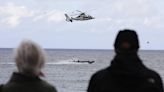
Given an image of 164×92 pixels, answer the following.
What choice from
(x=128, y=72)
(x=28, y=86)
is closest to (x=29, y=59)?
(x=28, y=86)

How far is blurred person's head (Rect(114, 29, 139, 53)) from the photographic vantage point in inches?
236

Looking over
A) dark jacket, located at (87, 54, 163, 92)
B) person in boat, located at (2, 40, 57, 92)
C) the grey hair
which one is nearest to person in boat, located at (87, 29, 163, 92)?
dark jacket, located at (87, 54, 163, 92)

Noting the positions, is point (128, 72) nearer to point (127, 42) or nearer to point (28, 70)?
point (127, 42)

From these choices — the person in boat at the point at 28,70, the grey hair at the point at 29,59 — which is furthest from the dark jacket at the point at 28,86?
the grey hair at the point at 29,59

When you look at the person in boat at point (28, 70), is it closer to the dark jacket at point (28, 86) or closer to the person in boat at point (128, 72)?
the dark jacket at point (28, 86)

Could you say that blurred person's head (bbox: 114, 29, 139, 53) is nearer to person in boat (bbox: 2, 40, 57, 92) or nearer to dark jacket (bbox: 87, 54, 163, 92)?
dark jacket (bbox: 87, 54, 163, 92)

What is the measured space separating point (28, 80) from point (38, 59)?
0.74 ft

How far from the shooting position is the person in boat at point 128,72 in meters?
5.95

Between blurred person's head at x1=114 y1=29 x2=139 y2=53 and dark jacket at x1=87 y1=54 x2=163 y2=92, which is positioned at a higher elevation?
blurred person's head at x1=114 y1=29 x2=139 y2=53

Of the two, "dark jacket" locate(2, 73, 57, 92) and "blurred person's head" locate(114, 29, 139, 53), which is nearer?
"dark jacket" locate(2, 73, 57, 92)

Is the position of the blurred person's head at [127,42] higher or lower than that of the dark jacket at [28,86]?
higher

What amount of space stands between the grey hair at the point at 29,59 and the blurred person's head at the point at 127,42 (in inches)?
31.9

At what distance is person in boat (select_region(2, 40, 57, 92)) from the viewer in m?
5.63

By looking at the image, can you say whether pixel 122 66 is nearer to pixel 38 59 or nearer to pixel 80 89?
pixel 38 59
